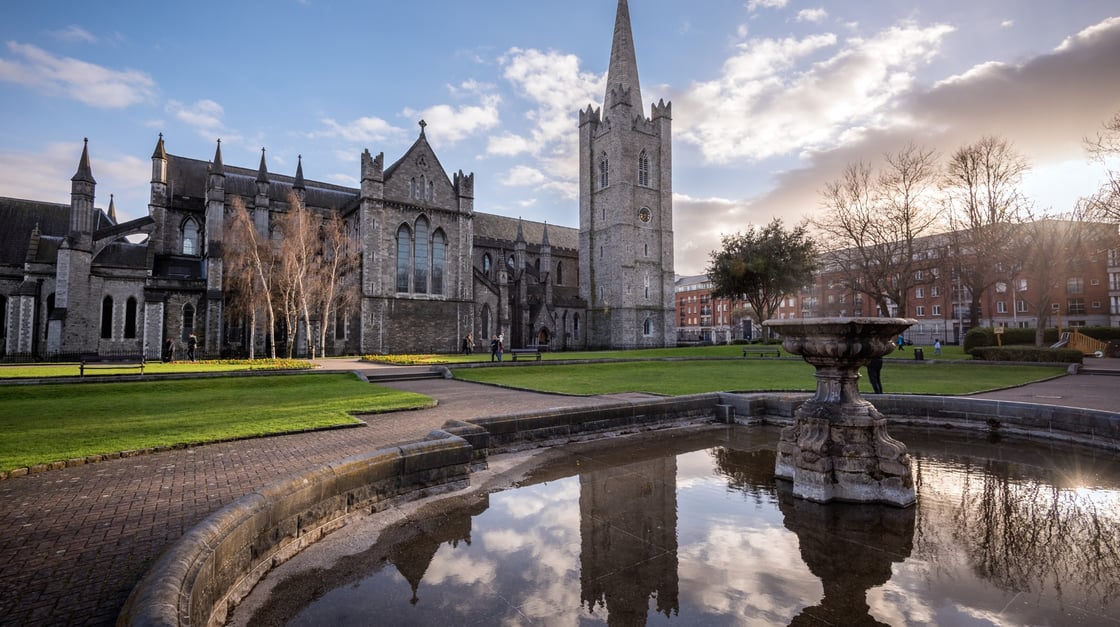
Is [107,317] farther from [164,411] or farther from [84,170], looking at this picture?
[164,411]

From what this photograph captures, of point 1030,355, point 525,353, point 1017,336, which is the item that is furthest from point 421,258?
point 1017,336

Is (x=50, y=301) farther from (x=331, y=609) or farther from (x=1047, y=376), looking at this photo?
(x=1047, y=376)

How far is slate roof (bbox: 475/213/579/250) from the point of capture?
184ft

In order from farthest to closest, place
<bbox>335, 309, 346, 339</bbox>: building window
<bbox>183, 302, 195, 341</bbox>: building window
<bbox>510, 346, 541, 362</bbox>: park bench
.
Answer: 1. <bbox>335, 309, 346, 339</bbox>: building window
2. <bbox>183, 302, 195, 341</bbox>: building window
3. <bbox>510, 346, 541, 362</bbox>: park bench

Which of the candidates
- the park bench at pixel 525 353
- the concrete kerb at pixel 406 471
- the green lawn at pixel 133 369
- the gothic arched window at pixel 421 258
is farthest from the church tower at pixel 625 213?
the concrete kerb at pixel 406 471

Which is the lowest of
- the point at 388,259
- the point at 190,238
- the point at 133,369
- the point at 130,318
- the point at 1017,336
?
the point at 133,369

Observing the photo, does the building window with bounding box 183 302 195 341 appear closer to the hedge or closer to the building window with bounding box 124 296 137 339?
the building window with bounding box 124 296 137 339

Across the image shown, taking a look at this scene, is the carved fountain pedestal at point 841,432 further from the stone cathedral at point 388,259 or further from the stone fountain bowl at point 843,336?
the stone cathedral at point 388,259

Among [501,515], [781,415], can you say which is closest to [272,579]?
[501,515]

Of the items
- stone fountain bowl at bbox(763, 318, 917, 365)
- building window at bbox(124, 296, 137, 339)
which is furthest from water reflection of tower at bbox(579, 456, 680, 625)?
building window at bbox(124, 296, 137, 339)

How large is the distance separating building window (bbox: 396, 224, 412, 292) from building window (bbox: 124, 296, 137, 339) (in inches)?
704

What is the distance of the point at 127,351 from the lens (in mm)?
33812

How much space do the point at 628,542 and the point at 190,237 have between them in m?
47.7

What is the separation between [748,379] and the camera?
18.5m
